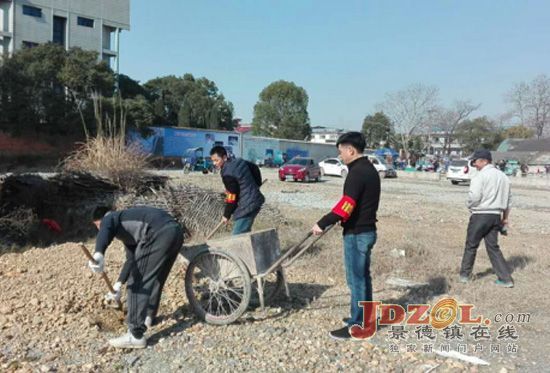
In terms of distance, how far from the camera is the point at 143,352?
4.14 m

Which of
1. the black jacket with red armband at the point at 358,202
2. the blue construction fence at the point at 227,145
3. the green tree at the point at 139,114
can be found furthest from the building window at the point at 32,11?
the black jacket with red armband at the point at 358,202

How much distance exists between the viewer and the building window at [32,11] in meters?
46.3

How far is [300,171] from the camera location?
92.8 feet

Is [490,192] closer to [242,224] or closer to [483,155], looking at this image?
[483,155]

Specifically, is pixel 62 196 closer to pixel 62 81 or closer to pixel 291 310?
pixel 291 310

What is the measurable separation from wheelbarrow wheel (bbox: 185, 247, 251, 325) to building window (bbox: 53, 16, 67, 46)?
50798 mm

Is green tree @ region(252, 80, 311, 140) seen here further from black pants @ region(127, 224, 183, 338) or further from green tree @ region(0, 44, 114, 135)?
black pants @ region(127, 224, 183, 338)

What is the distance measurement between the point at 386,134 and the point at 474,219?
76534 mm

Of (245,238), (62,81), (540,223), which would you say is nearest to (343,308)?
(245,238)

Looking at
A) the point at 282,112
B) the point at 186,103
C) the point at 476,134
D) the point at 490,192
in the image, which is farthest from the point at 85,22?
the point at 476,134

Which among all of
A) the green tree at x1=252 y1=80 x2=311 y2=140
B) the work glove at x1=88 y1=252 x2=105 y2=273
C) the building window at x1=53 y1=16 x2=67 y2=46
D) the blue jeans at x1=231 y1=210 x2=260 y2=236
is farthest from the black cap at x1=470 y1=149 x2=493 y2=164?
the green tree at x1=252 y1=80 x2=311 y2=140

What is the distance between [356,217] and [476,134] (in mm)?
75458

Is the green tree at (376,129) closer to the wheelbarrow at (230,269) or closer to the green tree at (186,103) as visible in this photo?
the green tree at (186,103)

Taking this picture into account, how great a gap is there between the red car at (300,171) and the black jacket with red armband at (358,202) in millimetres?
23838
